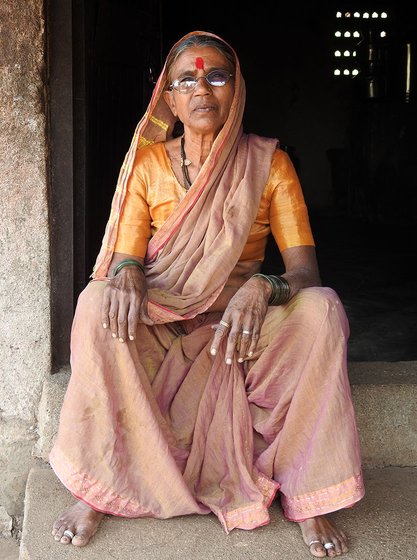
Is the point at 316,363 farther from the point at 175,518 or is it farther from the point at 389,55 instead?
the point at 389,55

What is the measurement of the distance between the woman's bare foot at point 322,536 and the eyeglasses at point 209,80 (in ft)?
4.88

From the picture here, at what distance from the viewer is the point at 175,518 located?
93.3 inches

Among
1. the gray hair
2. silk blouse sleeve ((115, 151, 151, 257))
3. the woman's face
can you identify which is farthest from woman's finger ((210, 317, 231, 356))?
the gray hair

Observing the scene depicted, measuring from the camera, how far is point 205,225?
2570mm

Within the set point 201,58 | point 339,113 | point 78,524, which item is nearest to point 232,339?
point 78,524

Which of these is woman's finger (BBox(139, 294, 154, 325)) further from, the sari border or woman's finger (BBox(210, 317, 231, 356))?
the sari border

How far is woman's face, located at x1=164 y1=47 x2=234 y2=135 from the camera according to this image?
8.63 ft

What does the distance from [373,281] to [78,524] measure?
448cm

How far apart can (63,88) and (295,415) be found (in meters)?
1.51

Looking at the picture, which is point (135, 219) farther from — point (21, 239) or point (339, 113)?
point (339, 113)

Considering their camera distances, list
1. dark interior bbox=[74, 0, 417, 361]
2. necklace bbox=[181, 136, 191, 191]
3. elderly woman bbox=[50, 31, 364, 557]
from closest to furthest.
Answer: elderly woman bbox=[50, 31, 364, 557] → necklace bbox=[181, 136, 191, 191] → dark interior bbox=[74, 0, 417, 361]

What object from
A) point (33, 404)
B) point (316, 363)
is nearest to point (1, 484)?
point (33, 404)

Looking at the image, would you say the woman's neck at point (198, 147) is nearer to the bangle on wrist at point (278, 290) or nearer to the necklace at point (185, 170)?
the necklace at point (185, 170)

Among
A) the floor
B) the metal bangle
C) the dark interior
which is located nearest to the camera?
the metal bangle
